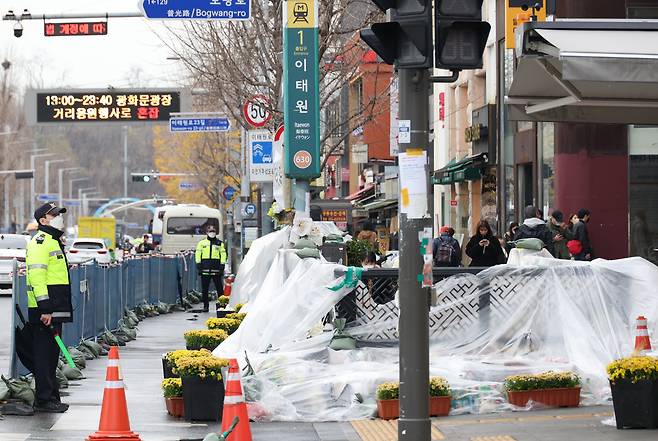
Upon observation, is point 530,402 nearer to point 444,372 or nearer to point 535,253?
point 444,372

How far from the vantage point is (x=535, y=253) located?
52.0ft

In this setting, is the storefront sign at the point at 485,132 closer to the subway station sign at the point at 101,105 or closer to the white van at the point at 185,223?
the subway station sign at the point at 101,105

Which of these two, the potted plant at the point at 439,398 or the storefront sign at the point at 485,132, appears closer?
the potted plant at the point at 439,398

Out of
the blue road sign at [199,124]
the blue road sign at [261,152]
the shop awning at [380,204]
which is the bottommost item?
the shop awning at [380,204]

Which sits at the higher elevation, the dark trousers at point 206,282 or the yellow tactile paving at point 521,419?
the dark trousers at point 206,282

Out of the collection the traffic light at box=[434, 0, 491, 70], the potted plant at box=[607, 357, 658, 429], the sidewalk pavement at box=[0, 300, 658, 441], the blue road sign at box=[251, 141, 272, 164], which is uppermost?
the blue road sign at box=[251, 141, 272, 164]

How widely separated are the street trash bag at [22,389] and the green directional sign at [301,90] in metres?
8.59

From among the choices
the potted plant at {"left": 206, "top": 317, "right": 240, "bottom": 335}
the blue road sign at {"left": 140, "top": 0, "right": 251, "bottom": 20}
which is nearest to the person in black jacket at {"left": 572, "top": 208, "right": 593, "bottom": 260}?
the blue road sign at {"left": 140, "top": 0, "right": 251, "bottom": 20}

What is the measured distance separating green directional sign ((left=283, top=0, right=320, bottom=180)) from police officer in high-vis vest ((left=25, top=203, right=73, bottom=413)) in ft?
27.9

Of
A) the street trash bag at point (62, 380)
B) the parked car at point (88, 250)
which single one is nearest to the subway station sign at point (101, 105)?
the parked car at point (88, 250)

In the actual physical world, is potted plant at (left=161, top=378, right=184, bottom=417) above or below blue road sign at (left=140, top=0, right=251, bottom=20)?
below

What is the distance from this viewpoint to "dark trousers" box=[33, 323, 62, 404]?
539 inches

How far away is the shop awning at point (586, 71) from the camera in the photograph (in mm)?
11328

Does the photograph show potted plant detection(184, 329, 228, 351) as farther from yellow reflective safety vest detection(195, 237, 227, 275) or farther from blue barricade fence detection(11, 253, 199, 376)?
yellow reflective safety vest detection(195, 237, 227, 275)
